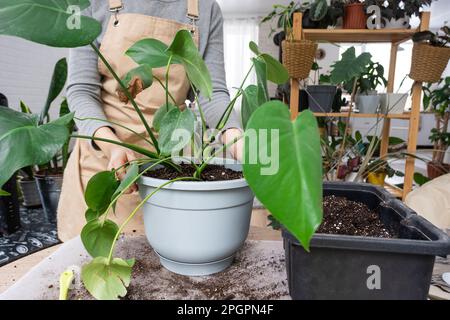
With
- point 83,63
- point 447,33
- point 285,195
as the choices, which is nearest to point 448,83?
point 447,33

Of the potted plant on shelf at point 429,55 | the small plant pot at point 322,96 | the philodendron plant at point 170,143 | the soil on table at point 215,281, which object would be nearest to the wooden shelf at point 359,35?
the potted plant on shelf at point 429,55

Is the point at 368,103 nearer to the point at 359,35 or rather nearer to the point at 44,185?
the point at 359,35

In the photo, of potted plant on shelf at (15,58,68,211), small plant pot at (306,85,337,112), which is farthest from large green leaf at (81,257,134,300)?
small plant pot at (306,85,337,112)

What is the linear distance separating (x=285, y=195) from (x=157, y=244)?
0.98ft

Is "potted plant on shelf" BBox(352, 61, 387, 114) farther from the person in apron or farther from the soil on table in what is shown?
the soil on table

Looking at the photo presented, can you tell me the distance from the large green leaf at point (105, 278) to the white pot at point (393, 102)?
1705 millimetres

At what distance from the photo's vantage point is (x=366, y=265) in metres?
0.39

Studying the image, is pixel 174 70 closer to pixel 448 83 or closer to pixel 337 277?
pixel 337 277

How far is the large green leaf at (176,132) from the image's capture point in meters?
0.44

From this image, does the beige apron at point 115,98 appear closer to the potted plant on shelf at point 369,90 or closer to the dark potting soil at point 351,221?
the dark potting soil at point 351,221

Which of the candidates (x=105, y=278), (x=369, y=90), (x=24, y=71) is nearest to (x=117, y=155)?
(x=105, y=278)

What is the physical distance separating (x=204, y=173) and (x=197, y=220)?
0.36 feet

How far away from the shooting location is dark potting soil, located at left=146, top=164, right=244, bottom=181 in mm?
514

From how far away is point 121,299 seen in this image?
0.44m
